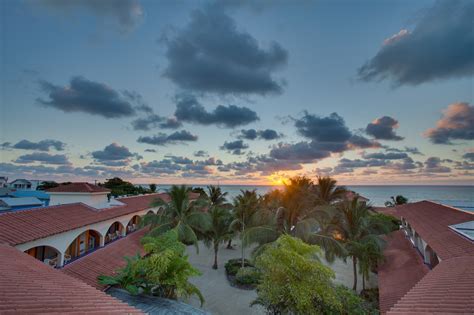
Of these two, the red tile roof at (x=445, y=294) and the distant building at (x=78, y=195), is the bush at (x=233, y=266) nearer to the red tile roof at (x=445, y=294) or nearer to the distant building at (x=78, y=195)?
the distant building at (x=78, y=195)

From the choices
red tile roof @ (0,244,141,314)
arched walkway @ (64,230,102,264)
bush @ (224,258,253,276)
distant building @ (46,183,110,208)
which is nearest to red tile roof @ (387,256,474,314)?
red tile roof @ (0,244,141,314)

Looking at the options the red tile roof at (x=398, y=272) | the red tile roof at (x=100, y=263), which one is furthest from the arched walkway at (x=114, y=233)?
the red tile roof at (x=398, y=272)

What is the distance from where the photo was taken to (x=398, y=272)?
1371 cm

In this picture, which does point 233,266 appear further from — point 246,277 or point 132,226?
point 132,226

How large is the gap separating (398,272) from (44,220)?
19.1 m

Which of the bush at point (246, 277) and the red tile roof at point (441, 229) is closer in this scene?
the red tile roof at point (441, 229)

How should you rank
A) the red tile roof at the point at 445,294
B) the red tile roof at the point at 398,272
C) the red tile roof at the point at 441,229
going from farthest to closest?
the red tile roof at the point at 398,272, the red tile roof at the point at 441,229, the red tile roof at the point at 445,294

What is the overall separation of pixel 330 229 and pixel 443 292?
10.8 metres

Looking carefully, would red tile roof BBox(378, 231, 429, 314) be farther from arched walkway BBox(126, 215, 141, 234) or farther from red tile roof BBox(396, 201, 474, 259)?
arched walkway BBox(126, 215, 141, 234)

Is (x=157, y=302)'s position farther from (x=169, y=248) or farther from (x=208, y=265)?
(x=208, y=265)

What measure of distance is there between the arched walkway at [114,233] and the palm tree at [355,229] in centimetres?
1701

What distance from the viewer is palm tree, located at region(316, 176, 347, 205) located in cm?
2641

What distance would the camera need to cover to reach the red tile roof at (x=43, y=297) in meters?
4.53

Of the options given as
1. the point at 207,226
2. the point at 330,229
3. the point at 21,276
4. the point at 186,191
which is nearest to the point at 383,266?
the point at 330,229
